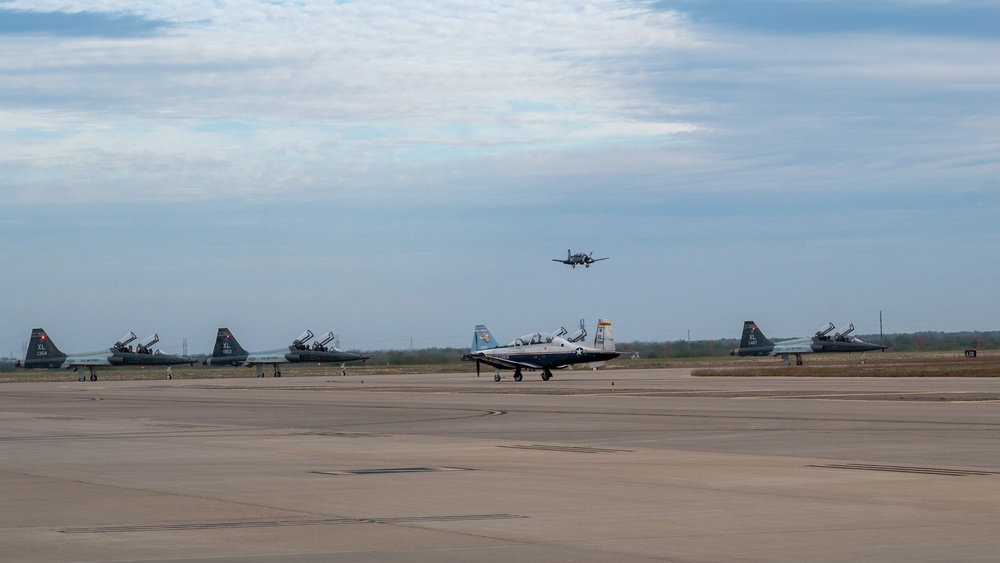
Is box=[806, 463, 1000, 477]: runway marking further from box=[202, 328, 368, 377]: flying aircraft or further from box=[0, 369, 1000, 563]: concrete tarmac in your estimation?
box=[202, 328, 368, 377]: flying aircraft

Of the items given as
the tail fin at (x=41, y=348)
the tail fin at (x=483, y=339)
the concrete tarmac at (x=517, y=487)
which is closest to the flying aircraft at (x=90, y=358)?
the tail fin at (x=41, y=348)

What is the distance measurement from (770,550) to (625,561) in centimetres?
131

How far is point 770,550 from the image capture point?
9.90 meters

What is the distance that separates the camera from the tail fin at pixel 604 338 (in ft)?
225

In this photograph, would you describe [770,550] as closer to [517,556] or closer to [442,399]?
[517,556]

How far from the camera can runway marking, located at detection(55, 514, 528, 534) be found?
1130cm

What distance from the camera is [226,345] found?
358 feet

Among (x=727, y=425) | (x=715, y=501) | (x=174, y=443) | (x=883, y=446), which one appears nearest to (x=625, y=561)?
(x=715, y=501)

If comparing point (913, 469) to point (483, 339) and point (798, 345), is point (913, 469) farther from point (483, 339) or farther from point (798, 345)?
point (798, 345)

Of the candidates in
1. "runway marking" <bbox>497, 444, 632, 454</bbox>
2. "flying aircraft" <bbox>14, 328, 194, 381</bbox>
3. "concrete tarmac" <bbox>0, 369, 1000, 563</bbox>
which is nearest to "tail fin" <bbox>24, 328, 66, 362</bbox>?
"flying aircraft" <bbox>14, 328, 194, 381</bbox>

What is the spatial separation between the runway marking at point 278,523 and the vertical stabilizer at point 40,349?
310ft

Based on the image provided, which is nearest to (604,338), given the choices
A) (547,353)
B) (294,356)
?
(547,353)

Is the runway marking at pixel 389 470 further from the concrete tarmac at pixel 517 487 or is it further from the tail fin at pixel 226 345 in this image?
the tail fin at pixel 226 345

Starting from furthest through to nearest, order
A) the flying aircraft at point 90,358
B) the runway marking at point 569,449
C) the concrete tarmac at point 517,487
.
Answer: the flying aircraft at point 90,358 < the runway marking at point 569,449 < the concrete tarmac at point 517,487
